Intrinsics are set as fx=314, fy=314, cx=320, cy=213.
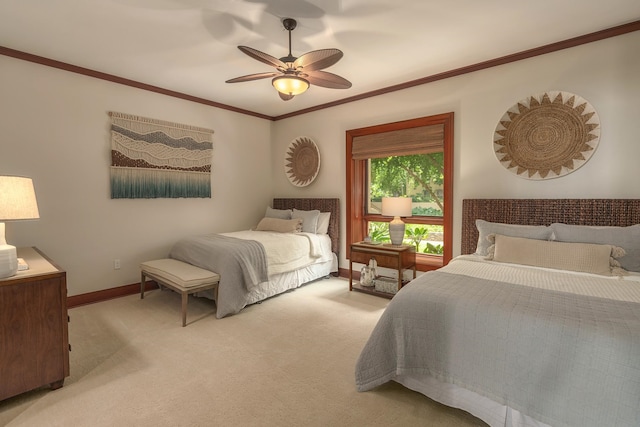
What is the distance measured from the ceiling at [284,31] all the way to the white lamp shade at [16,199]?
1.35 metres

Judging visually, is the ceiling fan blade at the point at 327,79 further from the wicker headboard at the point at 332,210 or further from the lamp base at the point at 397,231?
the wicker headboard at the point at 332,210

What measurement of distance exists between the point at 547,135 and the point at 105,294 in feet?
16.5

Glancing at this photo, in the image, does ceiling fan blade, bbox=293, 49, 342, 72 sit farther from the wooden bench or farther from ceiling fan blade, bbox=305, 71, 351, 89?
the wooden bench

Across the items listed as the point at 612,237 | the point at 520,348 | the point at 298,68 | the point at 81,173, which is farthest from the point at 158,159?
the point at 612,237

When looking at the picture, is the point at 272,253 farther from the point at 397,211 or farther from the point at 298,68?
the point at 298,68

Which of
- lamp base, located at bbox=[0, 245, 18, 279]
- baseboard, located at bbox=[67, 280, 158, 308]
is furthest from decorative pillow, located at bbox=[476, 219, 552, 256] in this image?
baseboard, located at bbox=[67, 280, 158, 308]

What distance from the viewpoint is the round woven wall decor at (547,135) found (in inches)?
111

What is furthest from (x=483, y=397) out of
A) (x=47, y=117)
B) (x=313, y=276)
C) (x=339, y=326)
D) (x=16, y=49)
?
(x=16, y=49)

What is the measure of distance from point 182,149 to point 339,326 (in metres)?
3.12

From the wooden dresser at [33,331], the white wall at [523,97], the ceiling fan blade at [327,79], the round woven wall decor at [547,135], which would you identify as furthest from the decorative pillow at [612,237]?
the wooden dresser at [33,331]

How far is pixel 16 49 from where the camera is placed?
9.82ft

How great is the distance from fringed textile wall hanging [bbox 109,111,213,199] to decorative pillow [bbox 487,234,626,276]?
3782 millimetres

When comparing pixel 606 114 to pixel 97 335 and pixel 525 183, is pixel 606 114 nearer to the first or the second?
pixel 525 183

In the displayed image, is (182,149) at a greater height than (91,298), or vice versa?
(182,149)
